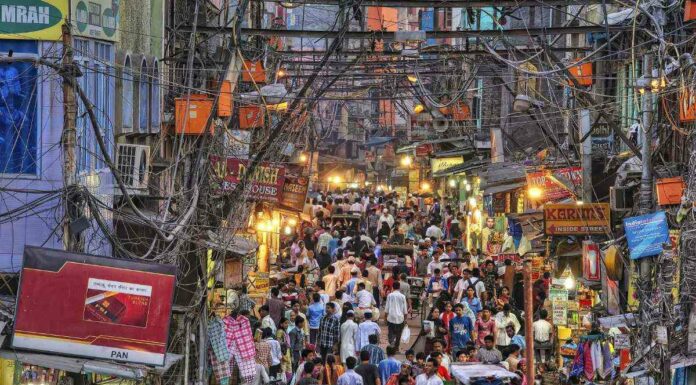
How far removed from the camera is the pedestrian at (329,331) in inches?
858

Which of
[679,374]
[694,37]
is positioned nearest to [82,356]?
[679,374]

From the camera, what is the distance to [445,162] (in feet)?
141

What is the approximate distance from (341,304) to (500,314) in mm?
3353

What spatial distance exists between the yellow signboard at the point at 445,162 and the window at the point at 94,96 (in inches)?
1005

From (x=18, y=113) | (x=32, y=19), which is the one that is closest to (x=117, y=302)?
(x=18, y=113)

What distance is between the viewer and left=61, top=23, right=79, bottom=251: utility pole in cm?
1418

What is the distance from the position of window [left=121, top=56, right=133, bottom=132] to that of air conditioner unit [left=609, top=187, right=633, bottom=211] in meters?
7.74

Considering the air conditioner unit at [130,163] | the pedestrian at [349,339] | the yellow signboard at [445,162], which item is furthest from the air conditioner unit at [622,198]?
the yellow signboard at [445,162]

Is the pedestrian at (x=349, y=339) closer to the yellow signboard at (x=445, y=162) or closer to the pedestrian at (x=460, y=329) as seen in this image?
the pedestrian at (x=460, y=329)

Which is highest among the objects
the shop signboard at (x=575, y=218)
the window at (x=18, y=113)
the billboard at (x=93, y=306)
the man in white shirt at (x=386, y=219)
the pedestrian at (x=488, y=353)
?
the window at (x=18, y=113)

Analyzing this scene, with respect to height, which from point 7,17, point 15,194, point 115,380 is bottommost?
point 115,380

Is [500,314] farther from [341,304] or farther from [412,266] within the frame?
[412,266]

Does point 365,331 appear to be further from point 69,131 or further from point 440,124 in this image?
point 440,124

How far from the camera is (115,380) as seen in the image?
16469mm
